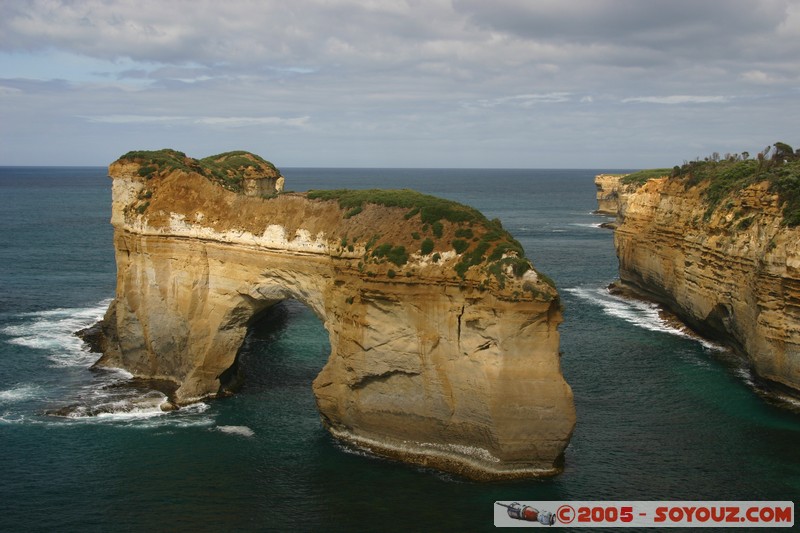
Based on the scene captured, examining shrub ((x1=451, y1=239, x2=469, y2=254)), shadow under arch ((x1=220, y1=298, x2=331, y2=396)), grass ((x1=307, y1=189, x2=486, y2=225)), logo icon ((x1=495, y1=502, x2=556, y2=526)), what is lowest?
logo icon ((x1=495, y1=502, x2=556, y2=526))

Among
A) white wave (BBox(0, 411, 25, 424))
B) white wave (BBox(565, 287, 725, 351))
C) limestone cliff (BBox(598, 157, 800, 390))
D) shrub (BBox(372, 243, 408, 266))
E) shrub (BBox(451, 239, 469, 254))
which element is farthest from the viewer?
white wave (BBox(565, 287, 725, 351))

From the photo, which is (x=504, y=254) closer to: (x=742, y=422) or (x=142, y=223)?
(x=742, y=422)

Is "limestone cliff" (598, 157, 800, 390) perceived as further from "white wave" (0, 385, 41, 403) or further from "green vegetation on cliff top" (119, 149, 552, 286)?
A: "white wave" (0, 385, 41, 403)

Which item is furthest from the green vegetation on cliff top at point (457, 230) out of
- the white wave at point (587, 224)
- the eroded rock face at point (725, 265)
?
the white wave at point (587, 224)

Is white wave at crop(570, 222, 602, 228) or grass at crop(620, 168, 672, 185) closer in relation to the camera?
grass at crop(620, 168, 672, 185)

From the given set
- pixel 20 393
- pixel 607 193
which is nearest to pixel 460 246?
pixel 20 393

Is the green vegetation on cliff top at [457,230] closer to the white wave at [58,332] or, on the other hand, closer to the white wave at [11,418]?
the white wave at [58,332]

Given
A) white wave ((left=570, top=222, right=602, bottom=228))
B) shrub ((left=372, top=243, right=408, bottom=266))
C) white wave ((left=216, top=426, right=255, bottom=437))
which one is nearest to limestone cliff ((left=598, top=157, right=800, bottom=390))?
shrub ((left=372, top=243, right=408, bottom=266))

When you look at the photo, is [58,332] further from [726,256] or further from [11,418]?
[726,256]
